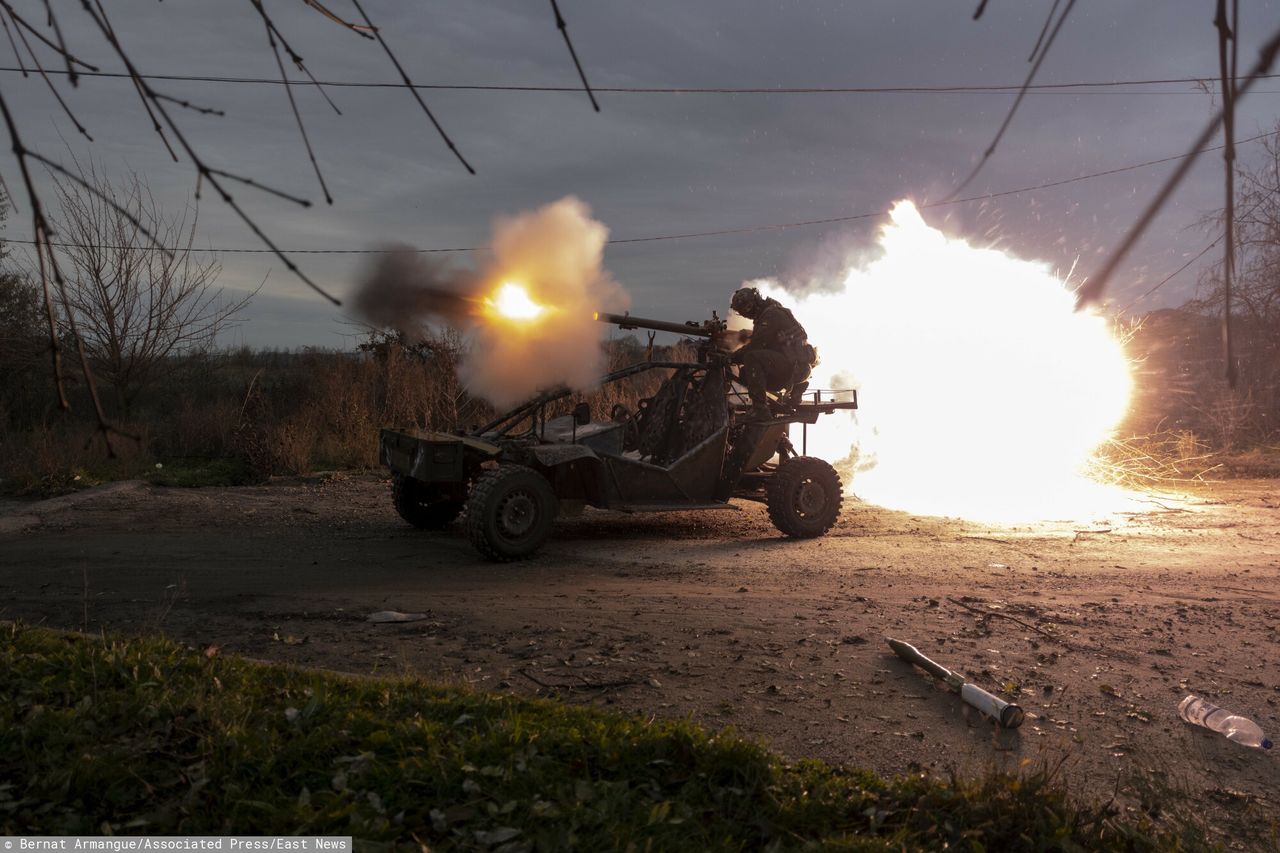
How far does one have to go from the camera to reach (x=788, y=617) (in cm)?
668

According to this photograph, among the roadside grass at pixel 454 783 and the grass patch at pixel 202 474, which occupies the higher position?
the grass patch at pixel 202 474

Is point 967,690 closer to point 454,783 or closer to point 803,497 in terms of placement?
point 454,783

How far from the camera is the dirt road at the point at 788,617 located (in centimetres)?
463

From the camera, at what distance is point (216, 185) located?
1995 mm

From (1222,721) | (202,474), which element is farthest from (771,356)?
(202,474)

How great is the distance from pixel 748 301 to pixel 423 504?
184 inches

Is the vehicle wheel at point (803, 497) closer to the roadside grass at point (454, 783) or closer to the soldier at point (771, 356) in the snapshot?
the soldier at point (771, 356)


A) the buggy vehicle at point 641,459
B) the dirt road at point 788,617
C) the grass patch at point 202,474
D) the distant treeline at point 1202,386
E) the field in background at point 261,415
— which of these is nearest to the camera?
the dirt road at point 788,617

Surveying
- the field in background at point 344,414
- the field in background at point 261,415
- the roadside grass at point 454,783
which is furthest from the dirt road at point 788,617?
the field in background at point 344,414

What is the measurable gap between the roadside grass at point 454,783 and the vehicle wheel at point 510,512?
4394 mm

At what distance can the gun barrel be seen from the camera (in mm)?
10688

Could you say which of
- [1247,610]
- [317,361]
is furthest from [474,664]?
[317,361]

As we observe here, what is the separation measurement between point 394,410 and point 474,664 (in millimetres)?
15109

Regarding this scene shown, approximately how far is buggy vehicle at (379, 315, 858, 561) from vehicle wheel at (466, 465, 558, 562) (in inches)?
0.5
